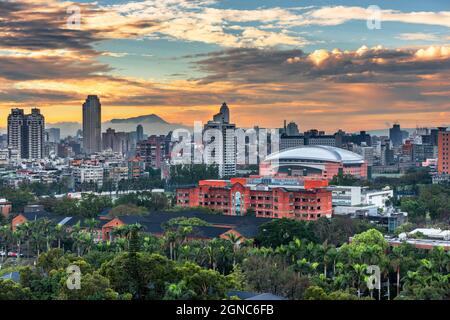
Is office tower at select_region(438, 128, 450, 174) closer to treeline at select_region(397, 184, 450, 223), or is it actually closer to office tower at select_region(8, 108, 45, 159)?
treeline at select_region(397, 184, 450, 223)

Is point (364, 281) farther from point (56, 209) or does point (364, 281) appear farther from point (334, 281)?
point (56, 209)

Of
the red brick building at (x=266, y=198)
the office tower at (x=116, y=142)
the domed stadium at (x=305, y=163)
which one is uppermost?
the office tower at (x=116, y=142)

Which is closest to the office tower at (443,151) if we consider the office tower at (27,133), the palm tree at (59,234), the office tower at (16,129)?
the palm tree at (59,234)

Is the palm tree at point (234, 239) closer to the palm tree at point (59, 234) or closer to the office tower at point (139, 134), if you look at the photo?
the palm tree at point (59, 234)

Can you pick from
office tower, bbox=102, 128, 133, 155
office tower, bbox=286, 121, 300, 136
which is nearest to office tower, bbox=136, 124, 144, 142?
office tower, bbox=102, 128, 133, 155

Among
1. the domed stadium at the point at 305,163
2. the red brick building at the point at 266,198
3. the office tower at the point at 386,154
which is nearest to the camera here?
the red brick building at the point at 266,198

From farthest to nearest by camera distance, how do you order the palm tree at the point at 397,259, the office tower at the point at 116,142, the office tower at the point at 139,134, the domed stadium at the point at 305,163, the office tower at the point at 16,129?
the office tower at the point at 116,142 → the office tower at the point at 139,134 → the office tower at the point at 16,129 → the domed stadium at the point at 305,163 → the palm tree at the point at 397,259
